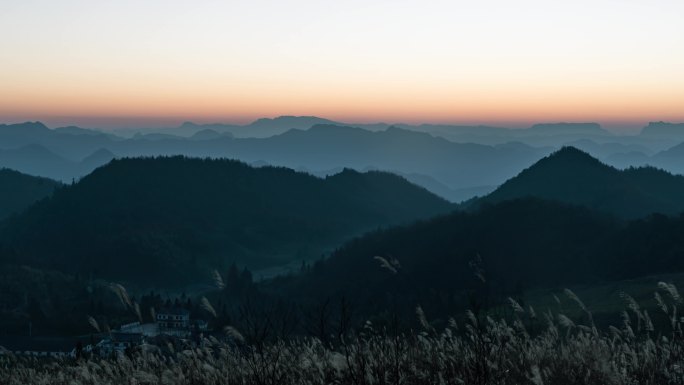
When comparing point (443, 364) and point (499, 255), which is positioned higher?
point (443, 364)

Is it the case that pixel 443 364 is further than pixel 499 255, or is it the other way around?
pixel 499 255

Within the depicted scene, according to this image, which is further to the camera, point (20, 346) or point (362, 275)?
point (362, 275)

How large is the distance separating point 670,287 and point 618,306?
250ft

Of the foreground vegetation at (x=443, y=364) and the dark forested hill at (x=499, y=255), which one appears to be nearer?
the foreground vegetation at (x=443, y=364)

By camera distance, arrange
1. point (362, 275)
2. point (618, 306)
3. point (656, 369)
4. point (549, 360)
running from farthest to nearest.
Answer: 1. point (362, 275)
2. point (618, 306)
3. point (549, 360)
4. point (656, 369)

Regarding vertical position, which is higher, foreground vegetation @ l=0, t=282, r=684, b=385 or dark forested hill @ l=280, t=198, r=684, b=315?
foreground vegetation @ l=0, t=282, r=684, b=385

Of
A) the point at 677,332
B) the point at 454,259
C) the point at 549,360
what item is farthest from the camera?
the point at 454,259

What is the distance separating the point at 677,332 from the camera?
33.5ft

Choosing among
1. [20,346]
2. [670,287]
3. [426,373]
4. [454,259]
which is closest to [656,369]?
[670,287]

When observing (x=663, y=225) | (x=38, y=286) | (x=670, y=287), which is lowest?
(x=38, y=286)

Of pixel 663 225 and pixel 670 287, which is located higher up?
pixel 670 287

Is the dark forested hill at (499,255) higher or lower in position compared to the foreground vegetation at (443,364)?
lower

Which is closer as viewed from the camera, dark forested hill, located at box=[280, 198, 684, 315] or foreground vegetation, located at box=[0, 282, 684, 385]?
foreground vegetation, located at box=[0, 282, 684, 385]

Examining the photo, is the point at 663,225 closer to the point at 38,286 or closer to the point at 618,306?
the point at 618,306
